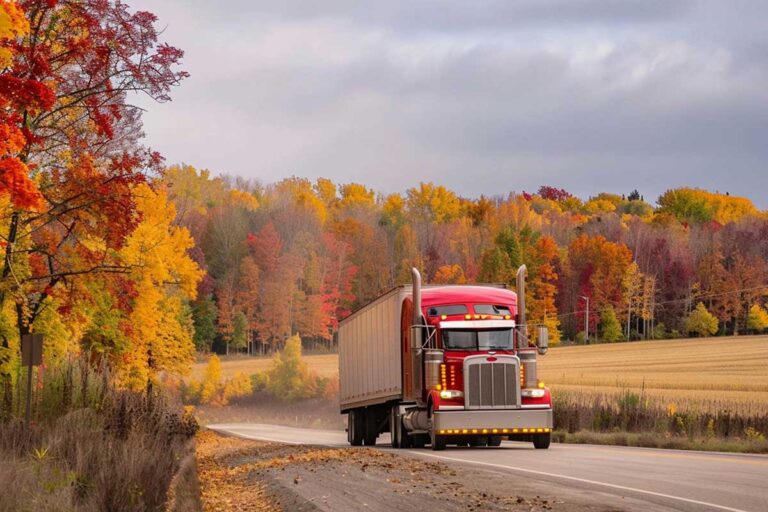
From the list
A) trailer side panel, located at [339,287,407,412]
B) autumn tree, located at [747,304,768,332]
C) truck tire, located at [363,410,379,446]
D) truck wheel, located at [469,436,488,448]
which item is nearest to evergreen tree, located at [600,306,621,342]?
autumn tree, located at [747,304,768,332]

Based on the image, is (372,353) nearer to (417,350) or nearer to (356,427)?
(356,427)

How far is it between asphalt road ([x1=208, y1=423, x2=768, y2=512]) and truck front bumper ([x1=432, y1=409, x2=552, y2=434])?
106 centimetres

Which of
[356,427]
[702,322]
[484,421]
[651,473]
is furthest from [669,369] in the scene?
[651,473]

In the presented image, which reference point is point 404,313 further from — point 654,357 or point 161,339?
point 654,357

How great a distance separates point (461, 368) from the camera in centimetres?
2794

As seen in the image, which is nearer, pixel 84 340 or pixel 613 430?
pixel 613 430

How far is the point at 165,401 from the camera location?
2975 cm

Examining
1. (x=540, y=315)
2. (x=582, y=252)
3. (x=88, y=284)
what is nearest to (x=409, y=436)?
(x=88, y=284)

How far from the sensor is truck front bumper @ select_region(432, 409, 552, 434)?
27.2 meters

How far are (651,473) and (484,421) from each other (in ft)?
30.8

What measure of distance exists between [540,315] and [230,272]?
119 ft

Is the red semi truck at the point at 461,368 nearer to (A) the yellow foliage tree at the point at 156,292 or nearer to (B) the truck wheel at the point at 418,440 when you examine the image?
(B) the truck wheel at the point at 418,440

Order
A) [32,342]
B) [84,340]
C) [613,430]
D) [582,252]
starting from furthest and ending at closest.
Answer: [582,252] → [84,340] → [613,430] → [32,342]

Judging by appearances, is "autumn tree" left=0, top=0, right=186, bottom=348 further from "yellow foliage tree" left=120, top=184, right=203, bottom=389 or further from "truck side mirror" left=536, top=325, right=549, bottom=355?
"yellow foliage tree" left=120, top=184, right=203, bottom=389
